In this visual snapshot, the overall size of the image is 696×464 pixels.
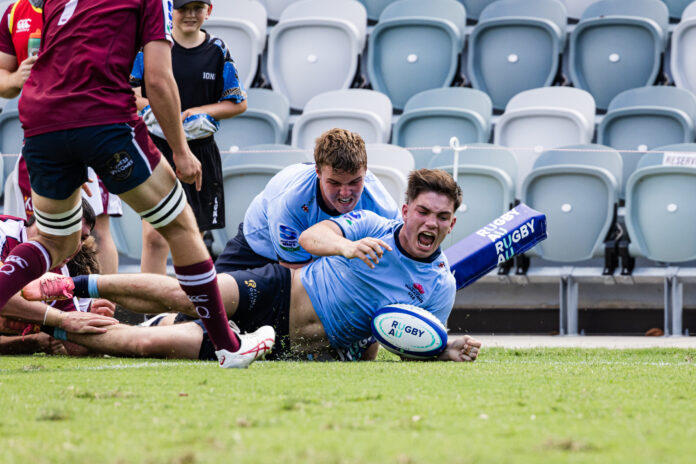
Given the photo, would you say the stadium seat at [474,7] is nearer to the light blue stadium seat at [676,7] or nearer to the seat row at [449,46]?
the seat row at [449,46]

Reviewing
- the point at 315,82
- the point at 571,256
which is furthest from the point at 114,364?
the point at 315,82

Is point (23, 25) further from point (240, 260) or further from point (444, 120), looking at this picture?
point (444, 120)

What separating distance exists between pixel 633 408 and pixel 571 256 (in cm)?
465

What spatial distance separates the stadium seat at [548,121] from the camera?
25.6 feet

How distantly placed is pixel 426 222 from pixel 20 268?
1601 millimetres

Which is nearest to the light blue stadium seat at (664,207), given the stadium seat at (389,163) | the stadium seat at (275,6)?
the stadium seat at (389,163)

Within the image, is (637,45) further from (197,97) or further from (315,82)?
(197,97)

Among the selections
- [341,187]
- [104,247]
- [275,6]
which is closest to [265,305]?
[341,187]

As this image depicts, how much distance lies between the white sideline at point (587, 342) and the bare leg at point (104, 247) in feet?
7.62

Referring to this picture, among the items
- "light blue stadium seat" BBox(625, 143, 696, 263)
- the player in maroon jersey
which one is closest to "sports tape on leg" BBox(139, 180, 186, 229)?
the player in maroon jersey

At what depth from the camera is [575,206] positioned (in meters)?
7.00

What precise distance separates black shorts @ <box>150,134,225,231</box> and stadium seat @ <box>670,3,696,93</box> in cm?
478

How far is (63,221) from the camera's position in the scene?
3465mm

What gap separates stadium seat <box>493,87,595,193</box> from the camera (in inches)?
308
